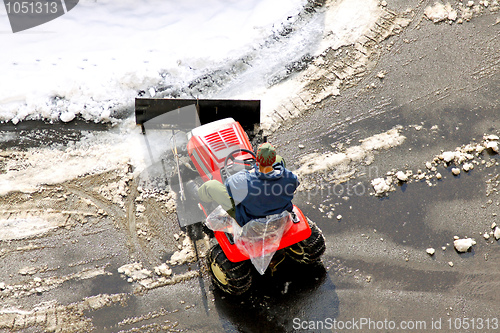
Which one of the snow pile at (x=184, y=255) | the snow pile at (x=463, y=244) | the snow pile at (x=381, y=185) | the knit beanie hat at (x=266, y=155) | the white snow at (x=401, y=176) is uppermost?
the knit beanie hat at (x=266, y=155)

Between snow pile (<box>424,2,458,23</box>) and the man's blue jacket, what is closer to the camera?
the man's blue jacket

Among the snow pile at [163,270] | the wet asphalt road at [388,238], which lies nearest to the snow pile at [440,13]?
the wet asphalt road at [388,238]

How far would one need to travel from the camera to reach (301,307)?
15.7 feet

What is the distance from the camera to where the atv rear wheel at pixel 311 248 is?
4.68 meters

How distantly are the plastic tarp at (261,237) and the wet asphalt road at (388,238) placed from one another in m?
0.80

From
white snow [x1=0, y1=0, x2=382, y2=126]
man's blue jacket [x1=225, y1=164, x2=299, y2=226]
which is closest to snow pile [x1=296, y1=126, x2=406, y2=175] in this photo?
white snow [x1=0, y1=0, x2=382, y2=126]

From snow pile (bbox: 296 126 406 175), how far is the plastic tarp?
1.59 meters

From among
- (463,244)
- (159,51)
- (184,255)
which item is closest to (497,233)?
(463,244)

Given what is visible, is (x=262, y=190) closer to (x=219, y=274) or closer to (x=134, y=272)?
(x=219, y=274)

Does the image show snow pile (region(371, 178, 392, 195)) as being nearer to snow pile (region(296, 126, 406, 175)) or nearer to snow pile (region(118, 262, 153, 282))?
snow pile (region(296, 126, 406, 175))

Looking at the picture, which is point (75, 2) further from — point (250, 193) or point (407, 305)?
point (407, 305)

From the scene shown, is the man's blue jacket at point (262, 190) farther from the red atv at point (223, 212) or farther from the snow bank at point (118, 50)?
the snow bank at point (118, 50)

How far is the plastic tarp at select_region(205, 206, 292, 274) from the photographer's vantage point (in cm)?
414

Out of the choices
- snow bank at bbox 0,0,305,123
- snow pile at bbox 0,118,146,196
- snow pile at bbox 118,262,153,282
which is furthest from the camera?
snow bank at bbox 0,0,305,123
